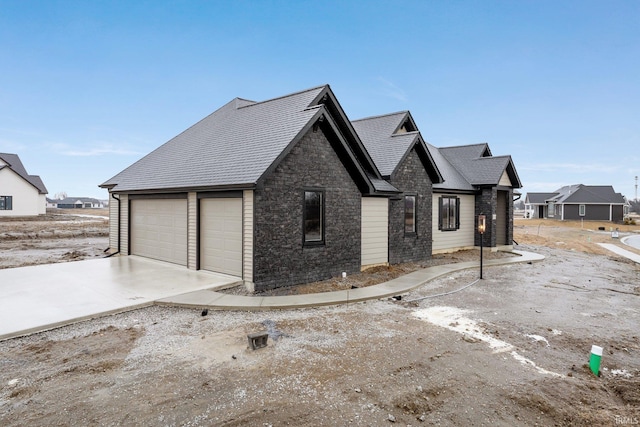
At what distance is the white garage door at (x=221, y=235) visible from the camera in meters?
9.48

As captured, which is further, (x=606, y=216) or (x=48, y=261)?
(x=606, y=216)

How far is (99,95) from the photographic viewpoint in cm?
3306

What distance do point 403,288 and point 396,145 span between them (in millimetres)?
7093

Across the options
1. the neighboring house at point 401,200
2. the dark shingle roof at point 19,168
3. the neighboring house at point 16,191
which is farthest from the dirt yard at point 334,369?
the dark shingle roof at point 19,168

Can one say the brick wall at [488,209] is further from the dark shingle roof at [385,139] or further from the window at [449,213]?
the dark shingle roof at [385,139]

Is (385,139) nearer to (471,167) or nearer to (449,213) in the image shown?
(449,213)

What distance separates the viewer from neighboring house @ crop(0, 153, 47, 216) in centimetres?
3994

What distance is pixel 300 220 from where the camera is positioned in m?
9.77

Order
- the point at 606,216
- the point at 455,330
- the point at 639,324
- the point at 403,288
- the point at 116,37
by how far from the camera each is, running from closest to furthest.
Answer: the point at 455,330 < the point at 639,324 < the point at 403,288 < the point at 116,37 < the point at 606,216

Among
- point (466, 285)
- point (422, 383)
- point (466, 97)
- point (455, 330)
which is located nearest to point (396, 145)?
point (466, 285)

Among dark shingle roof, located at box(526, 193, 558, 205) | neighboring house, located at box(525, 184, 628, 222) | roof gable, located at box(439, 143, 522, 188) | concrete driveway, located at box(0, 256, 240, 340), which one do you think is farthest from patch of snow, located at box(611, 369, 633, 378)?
dark shingle roof, located at box(526, 193, 558, 205)

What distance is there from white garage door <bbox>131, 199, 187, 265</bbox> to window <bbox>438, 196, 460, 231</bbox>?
11712 millimetres

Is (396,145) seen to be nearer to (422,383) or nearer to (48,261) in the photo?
(422,383)

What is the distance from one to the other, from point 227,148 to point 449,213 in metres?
11.4
